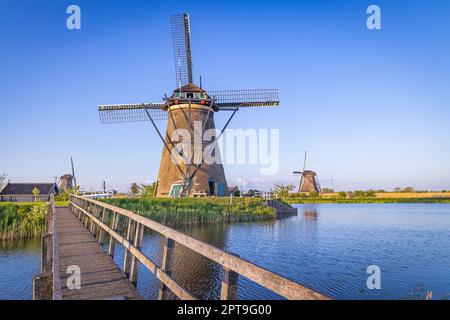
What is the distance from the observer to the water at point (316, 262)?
9.38 metres

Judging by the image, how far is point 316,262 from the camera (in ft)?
41.5

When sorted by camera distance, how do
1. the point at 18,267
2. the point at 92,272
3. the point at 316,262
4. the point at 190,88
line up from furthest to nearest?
the point at 190,88 < the point at 316,262 < the point at 18,267 < the point at 92,272

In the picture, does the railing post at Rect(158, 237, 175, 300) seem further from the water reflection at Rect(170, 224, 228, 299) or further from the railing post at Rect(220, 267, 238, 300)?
the water reflection at Rect(170, 224, 228, 299)

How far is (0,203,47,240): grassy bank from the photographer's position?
17.7 meters

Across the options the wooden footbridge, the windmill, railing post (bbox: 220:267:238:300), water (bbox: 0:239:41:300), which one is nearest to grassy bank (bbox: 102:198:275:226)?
water (bbox: 0:239:41:300)

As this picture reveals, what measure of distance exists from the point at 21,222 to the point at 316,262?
1597 centimetres

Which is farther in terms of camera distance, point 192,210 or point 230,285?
point 192,210

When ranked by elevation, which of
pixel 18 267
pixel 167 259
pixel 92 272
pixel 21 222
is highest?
pixel 167 259

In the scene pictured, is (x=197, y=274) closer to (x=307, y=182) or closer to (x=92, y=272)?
(x=92, y=272)

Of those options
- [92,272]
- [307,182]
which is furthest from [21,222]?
[307,182]

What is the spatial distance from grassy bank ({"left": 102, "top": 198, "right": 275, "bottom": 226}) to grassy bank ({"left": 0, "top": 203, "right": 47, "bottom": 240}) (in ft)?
15.6

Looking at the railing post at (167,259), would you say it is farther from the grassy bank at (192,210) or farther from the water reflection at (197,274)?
the grassy bank at (192,210)

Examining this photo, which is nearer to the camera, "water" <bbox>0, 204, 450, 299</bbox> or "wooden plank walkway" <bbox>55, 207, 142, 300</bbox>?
"wooden plank walkway" <bbox>55, 207, 142, 300</bbox>
